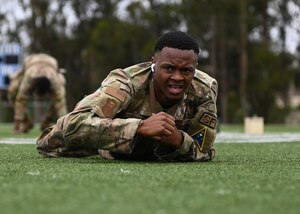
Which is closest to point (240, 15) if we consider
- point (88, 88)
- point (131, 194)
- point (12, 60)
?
point (88, 88)

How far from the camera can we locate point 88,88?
40719 millimetres

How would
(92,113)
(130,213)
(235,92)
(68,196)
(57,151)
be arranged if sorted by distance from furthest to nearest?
(235,92), (57,151), (92,113), (68,196), (130,213)

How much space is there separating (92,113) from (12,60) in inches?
852

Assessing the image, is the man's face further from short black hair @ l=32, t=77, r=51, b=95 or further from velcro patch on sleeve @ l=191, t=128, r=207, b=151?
short black hair @ l=32, t=77, r=51, b=95

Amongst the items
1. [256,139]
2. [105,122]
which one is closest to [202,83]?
[105,122]

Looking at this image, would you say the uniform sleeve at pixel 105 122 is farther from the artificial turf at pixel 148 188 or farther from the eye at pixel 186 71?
the eye at pixel 186 71

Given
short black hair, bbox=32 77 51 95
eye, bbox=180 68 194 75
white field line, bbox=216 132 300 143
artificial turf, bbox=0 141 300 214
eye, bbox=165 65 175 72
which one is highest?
short black hair, bbox=32 77 51 95

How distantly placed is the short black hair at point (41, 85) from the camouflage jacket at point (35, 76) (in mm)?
96

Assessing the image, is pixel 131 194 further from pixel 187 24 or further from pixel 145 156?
pixel 187 24

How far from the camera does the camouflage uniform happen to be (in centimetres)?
524

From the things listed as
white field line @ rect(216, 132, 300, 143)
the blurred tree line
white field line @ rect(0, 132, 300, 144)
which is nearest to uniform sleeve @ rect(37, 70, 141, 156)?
white field line @ rect(0, 132, 300, 144)

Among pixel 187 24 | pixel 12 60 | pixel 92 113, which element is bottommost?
pixel 92 113

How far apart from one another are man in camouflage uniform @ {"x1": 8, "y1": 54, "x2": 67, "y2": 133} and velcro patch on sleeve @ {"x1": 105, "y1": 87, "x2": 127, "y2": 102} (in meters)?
8.08

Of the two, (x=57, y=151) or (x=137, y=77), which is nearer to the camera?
(x=137, y=77)
